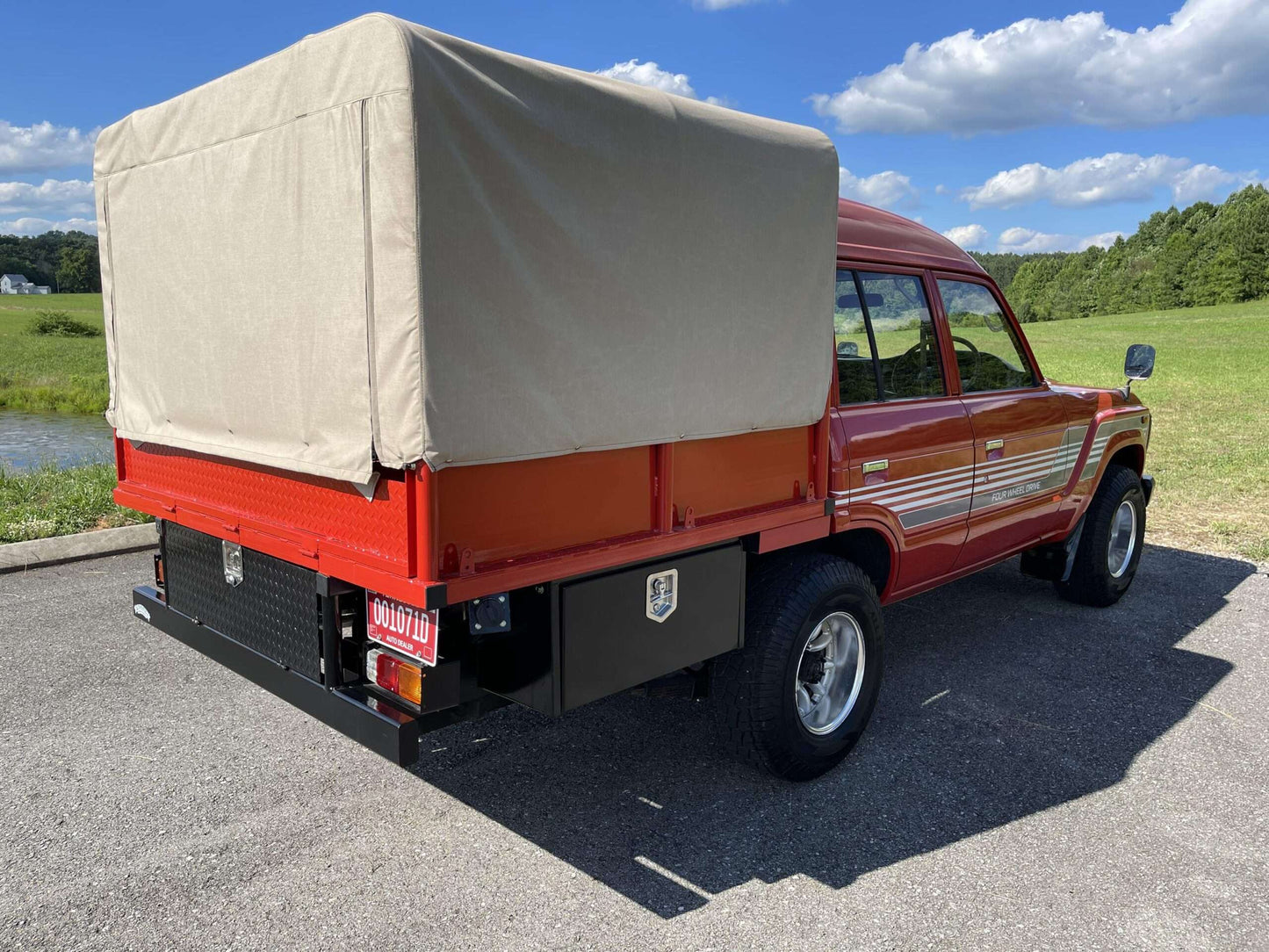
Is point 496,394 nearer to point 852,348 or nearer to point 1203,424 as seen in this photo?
point 852,348

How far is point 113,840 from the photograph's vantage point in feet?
10.1

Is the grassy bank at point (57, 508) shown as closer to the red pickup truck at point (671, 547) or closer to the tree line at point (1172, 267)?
the red pickup truck at point (671, 547)

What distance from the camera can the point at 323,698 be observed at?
9.27 ft

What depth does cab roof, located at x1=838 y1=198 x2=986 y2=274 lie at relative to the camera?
12.9ft

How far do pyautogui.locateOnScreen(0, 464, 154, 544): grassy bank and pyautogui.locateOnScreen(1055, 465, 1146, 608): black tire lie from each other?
253 inches

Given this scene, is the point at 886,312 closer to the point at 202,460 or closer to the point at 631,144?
the point at 631,144

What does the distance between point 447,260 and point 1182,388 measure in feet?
75.2

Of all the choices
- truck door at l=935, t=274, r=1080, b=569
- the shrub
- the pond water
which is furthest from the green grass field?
the pond water

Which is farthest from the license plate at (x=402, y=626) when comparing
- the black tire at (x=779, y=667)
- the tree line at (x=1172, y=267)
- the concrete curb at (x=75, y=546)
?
the tree line at (x=1172, y=267)

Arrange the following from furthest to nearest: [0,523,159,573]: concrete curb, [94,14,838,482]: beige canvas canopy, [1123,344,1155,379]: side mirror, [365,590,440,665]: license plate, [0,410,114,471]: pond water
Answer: [0,410,114,471]: pond water → [0,523,159,573]: concrete curb → [1123,344,1155,379]: side mirror → [365,590,440,665]: license plate → [94,14,838,482]: beige canvas canopy

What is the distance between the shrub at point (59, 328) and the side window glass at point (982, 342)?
51.4m

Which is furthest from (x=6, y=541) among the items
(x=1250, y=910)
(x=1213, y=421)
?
(x=1213, y=421)

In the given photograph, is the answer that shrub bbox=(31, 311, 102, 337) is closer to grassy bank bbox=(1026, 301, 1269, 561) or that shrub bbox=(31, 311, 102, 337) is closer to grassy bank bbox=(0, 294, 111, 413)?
grassy bank bbox=(0, 294, 111, 413)

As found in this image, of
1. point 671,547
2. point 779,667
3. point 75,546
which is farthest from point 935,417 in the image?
point 75,546
